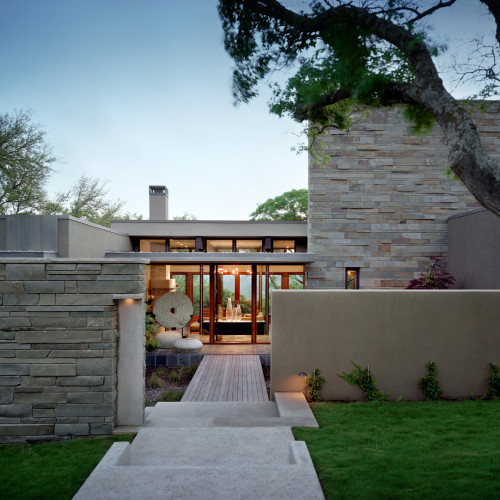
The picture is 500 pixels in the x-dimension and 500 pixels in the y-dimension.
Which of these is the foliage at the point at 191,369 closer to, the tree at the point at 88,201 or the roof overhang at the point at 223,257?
the roof overhang at the point at 223,257

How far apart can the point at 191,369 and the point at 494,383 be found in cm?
653

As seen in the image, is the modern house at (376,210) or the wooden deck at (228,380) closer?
the wooden deck at (228,380)

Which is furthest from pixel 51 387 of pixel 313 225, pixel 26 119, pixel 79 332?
pixel 26 119

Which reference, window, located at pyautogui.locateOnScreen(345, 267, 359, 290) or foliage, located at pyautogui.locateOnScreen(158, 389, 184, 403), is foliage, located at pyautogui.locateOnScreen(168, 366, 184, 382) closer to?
foliage, located at pyautogui.locateOnScreen(158, 389, 184, 403)

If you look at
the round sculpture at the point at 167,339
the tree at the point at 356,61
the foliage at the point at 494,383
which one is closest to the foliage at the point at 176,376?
the round sculpture at the point at 167,339

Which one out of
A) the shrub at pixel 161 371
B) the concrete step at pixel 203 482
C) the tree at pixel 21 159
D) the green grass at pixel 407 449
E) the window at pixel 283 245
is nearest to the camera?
the concrete step at pixel 203 482

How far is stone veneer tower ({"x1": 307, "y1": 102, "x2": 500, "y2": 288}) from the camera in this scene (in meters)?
10.8

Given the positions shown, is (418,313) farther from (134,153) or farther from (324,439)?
(134,153)

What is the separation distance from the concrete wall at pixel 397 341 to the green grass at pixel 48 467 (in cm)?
304

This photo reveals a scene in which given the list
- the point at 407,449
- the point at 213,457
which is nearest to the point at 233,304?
the point at 213,457

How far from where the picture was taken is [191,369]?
372 inches

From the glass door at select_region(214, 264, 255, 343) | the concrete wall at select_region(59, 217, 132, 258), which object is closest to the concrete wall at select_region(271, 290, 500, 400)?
the glass door at select_region(214, 264, 255, 343)

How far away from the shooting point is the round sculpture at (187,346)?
33.7 feet

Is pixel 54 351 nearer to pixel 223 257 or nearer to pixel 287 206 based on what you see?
pixel 223 257
